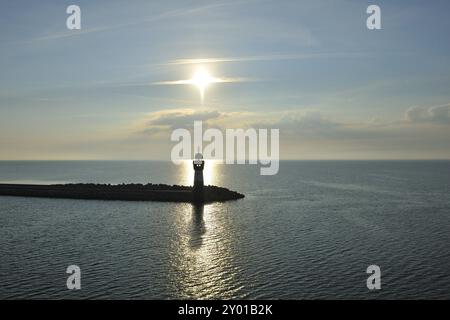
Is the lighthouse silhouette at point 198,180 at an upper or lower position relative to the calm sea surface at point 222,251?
upper

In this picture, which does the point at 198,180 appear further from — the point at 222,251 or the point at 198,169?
the point at 222,251

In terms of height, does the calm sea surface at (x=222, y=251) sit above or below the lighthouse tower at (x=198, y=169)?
below

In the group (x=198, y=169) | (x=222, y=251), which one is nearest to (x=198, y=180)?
(x=198, y=169)

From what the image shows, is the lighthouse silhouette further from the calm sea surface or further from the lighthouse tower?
the calm sea surface

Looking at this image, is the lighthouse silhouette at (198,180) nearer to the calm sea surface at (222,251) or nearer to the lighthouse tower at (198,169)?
the lighthouse tower at (198,169)

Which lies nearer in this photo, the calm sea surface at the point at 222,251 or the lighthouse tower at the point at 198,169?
Answer: the calm sea surface at the point at 222,251

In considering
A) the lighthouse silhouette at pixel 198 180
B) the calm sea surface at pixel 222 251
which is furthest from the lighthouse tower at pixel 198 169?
the calm sea surface at pixel 222 251
